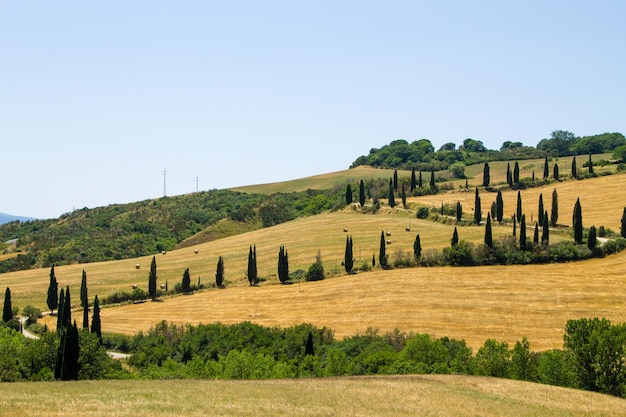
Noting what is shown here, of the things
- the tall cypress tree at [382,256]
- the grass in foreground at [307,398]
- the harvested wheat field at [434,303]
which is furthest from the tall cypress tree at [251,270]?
the grass in foreground at [307,398]

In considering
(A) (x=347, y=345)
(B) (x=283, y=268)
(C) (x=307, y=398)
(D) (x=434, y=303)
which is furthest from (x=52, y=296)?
(C) (x=307, y=398)

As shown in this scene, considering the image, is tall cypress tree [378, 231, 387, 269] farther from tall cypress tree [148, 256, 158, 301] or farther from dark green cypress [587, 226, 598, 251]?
tall cypress tree [148, 256, 158, 301]

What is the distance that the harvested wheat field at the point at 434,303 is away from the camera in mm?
91125

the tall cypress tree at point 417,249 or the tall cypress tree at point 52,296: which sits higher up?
the tall cypress tree at point 417,249

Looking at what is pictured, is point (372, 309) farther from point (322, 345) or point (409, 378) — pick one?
point (409, 378)

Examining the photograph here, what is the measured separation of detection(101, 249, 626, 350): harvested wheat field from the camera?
91.1 meters

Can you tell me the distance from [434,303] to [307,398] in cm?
5758

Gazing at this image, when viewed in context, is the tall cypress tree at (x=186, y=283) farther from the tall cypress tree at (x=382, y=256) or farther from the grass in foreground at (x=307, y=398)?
the grass in foreground at (x=307, y=398)

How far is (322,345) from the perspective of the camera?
86.2 metres

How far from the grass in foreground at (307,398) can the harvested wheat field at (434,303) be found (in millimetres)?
32074

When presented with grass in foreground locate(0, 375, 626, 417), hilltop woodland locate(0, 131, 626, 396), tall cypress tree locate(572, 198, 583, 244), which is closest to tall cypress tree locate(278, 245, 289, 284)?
hilltop woodland locate(0, 131, 626, 396)

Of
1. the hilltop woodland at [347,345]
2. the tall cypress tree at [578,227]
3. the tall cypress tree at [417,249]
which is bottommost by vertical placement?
the hilltop woodland at [347,345]

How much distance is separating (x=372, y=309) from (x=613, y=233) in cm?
4918

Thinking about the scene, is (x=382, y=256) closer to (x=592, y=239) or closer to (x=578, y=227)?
(x=578, y=227)
